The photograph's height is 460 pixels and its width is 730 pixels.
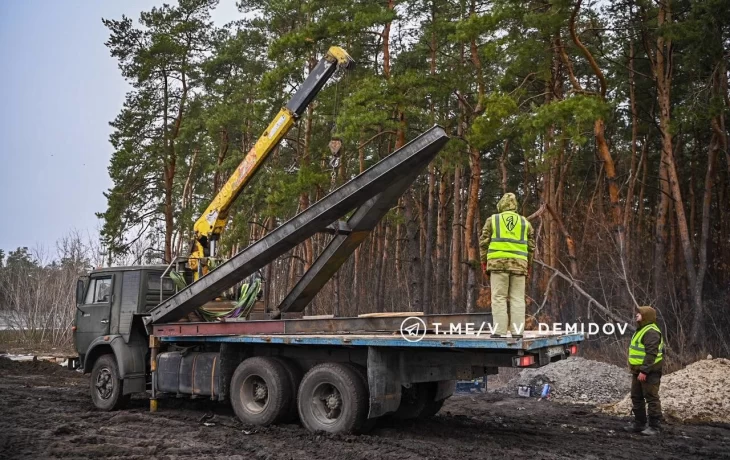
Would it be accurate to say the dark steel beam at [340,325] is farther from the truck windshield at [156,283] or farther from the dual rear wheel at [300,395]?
the truck windshield at [156,283]

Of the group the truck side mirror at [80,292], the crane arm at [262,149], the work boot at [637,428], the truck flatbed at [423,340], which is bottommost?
the work boot at [637,428]

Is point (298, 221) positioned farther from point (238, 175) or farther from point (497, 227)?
point (238, 175)

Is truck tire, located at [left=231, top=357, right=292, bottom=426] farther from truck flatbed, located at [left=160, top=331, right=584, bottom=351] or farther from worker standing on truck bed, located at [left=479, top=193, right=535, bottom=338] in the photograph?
worker standing on truck bed, located at [left=479, top=193, right=535, bottom=338]

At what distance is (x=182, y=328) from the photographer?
32.6ft

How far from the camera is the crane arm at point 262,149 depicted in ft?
38.2

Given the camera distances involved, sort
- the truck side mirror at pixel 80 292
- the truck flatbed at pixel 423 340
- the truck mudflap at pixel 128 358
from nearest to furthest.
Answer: the truck flatbed at pixel 423 340
the truck mudflap at pixel 128 358
the truck side mirror at pixel 80 292

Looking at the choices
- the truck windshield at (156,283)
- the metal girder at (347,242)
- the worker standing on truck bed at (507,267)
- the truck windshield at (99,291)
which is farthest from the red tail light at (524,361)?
the truck windshield at (99,291)

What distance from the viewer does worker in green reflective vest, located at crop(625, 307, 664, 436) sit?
8.75 metres

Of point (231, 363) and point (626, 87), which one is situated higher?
point (626, 87)

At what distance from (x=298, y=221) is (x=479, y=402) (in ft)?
17.0

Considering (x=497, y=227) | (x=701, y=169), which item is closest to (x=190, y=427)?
(x=497, y=227)

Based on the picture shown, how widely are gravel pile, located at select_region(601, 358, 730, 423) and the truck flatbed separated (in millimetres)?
3031

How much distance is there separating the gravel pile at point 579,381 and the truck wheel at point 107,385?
709cm

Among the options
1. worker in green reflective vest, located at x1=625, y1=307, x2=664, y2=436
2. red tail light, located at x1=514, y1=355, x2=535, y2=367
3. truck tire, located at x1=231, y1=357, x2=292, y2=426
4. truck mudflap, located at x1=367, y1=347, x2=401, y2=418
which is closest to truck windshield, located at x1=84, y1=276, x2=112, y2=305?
truck tire, located at x1=231, y1=357, x2=292, y2=426
